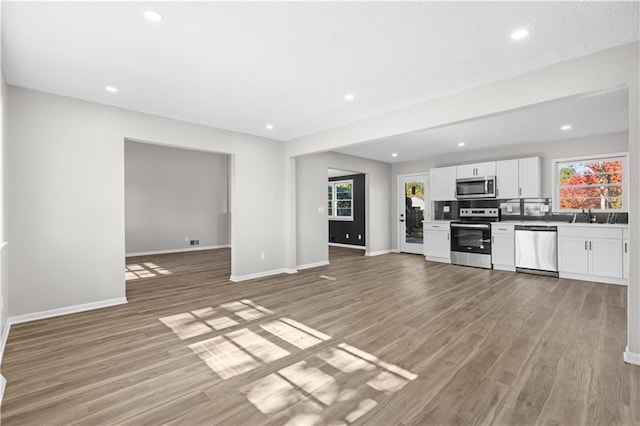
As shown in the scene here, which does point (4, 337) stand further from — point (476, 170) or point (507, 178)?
point (507, 178)

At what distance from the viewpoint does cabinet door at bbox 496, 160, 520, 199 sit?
5983 millimetres

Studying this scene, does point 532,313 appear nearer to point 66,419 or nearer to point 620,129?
point 620,129

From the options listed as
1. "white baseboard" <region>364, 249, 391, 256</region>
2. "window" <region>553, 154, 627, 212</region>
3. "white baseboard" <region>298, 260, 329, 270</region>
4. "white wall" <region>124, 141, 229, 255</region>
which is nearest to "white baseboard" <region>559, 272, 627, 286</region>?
"window" <region>553, 154, 627, 212</region>

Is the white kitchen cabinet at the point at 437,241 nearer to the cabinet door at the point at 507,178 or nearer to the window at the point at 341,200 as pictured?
the cabinet door at the point at 507,178

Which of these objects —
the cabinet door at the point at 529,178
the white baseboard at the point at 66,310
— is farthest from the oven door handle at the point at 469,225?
the white baseboard at the point at 66,310

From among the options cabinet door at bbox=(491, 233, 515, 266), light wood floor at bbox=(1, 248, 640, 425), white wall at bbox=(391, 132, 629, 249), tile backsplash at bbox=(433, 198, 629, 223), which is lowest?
light wood floor at bbox=(1, 248, 640, 425)

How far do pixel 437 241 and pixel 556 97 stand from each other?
4532 mm

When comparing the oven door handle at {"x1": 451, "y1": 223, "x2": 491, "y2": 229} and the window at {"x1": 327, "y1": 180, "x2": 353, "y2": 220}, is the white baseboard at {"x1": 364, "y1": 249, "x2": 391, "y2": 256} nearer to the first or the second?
the window at {"x1": 327, "y1": 180, "x2": 353, "y2": 220}

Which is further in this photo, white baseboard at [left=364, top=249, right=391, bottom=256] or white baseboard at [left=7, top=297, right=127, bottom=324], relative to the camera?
white baseboard at [left=364, top=249, right=391, bottom=256]

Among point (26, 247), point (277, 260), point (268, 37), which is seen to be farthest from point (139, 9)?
point (277, 260)

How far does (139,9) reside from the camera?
6.48 feet

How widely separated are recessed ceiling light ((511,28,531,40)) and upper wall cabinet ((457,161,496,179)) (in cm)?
447

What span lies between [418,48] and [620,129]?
4799mm

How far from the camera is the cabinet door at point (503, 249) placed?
5723 mm
